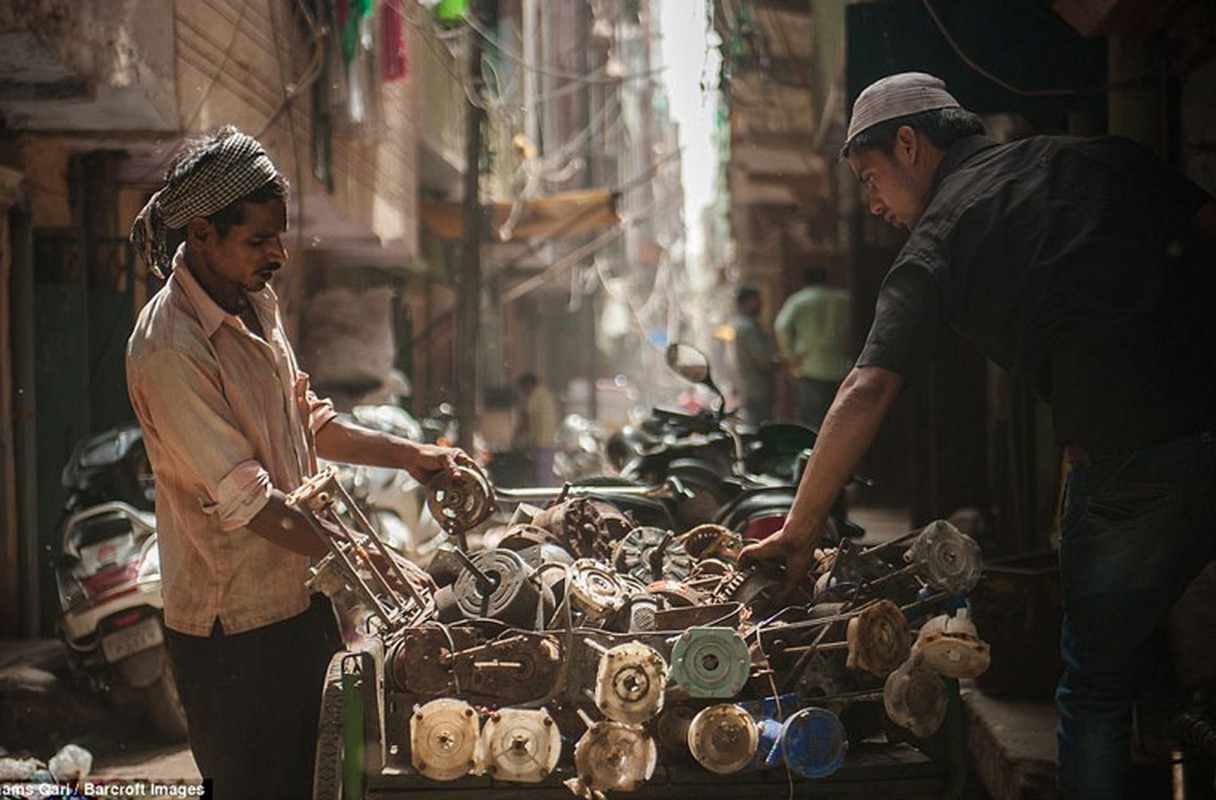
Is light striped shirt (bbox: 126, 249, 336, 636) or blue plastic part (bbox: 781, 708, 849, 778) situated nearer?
blue plastic part (bbox: 781, 708, 849, 778)

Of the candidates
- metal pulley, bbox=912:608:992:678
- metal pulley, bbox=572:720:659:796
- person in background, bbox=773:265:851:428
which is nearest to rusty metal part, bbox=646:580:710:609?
metal pulley, bbox=572:720:659:796

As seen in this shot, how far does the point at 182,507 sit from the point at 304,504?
33 centimetres

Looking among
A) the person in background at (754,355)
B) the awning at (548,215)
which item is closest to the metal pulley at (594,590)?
the person in background at (754,355)

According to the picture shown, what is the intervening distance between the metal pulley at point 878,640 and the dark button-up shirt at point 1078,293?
57 centimetres

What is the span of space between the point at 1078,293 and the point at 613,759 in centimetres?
147

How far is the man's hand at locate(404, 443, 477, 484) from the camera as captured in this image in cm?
378

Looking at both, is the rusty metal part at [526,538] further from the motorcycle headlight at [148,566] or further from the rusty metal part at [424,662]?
the motorcycle headlight at [148,566]

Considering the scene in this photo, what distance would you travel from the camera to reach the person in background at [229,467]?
Result: 10.4 feet

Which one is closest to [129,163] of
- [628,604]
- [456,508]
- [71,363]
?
[71,363]

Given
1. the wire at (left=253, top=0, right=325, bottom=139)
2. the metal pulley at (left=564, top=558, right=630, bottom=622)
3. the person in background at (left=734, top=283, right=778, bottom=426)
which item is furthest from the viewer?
the person in background at (left=734, top=283, right=778, bottom=426)

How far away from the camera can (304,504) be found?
10.4 feet

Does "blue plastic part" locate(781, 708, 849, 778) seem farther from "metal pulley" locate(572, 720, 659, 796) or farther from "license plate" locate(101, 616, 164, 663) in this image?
"license plate" locate(101, 616, 164, 663)

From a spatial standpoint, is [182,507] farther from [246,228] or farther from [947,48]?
[947,48]

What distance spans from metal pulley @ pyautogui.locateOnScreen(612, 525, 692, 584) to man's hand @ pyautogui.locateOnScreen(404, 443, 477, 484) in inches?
20.9
